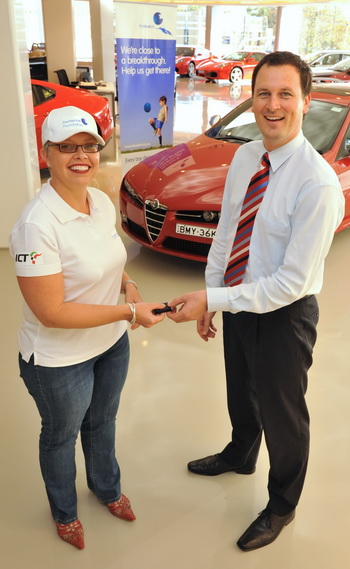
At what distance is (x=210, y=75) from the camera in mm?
19125

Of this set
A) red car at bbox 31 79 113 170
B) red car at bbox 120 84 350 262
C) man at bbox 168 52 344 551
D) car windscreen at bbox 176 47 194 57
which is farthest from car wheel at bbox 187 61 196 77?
man at bbox 168 52 344 551

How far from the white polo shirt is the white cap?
15 centimetres

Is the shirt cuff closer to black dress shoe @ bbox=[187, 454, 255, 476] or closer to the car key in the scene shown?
the car key

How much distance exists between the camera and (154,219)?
4.04 metres

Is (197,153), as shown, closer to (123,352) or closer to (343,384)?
(343,384)

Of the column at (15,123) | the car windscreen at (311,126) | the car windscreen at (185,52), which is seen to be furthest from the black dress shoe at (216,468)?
the car windscreen at (185,52)

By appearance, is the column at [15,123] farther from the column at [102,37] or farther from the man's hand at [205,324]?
the column at [102,37]

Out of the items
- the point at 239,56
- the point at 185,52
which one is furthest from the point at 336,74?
the point at 185,52

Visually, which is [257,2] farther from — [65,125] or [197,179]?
[65,125]

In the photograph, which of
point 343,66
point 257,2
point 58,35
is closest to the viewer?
point 58,35

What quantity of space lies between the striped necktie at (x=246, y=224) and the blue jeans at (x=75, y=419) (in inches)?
18.0

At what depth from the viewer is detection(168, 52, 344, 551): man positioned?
1.47 m

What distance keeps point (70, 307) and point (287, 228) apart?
0.67 metres

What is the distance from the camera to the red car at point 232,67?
1817 cm
